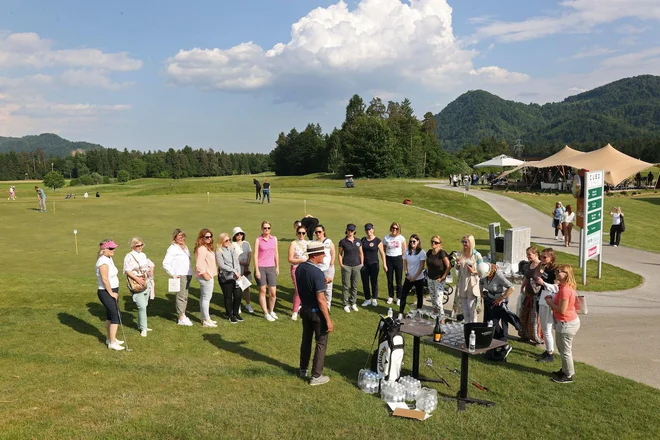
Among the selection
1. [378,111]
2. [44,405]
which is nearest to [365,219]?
[44,405]

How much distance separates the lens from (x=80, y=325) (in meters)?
9.60

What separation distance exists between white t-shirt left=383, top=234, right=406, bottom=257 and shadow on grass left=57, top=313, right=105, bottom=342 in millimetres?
6662

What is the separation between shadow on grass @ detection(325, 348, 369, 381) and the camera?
7387 mm

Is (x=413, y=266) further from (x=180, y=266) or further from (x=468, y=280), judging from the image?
(x=180, y=266)

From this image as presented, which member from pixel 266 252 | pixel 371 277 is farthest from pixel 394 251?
pixel 266 252

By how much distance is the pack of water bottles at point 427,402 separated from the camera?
6.05 m

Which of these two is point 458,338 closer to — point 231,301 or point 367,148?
point 231,301

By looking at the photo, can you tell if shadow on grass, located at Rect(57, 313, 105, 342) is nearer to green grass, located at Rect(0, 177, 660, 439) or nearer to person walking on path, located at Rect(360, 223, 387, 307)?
green grass, located at Rect(0, 177, 660, 439)

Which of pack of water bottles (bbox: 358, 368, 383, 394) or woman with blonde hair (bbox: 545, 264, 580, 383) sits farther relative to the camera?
woman with blonde hair (bbox: 545, 264, 580, 383)

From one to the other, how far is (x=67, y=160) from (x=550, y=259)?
553 ft

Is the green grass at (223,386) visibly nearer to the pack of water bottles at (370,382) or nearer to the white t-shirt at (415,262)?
the pack of water bottles at (370,382)

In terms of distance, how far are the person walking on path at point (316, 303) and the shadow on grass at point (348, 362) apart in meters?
0.57

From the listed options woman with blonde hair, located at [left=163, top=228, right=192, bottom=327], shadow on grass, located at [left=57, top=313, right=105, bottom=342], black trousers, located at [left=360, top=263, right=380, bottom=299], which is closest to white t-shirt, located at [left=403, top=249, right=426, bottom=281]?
black trousers, located at [left=360, top=263, right=380, bottom=299]

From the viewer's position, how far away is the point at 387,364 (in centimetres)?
663
